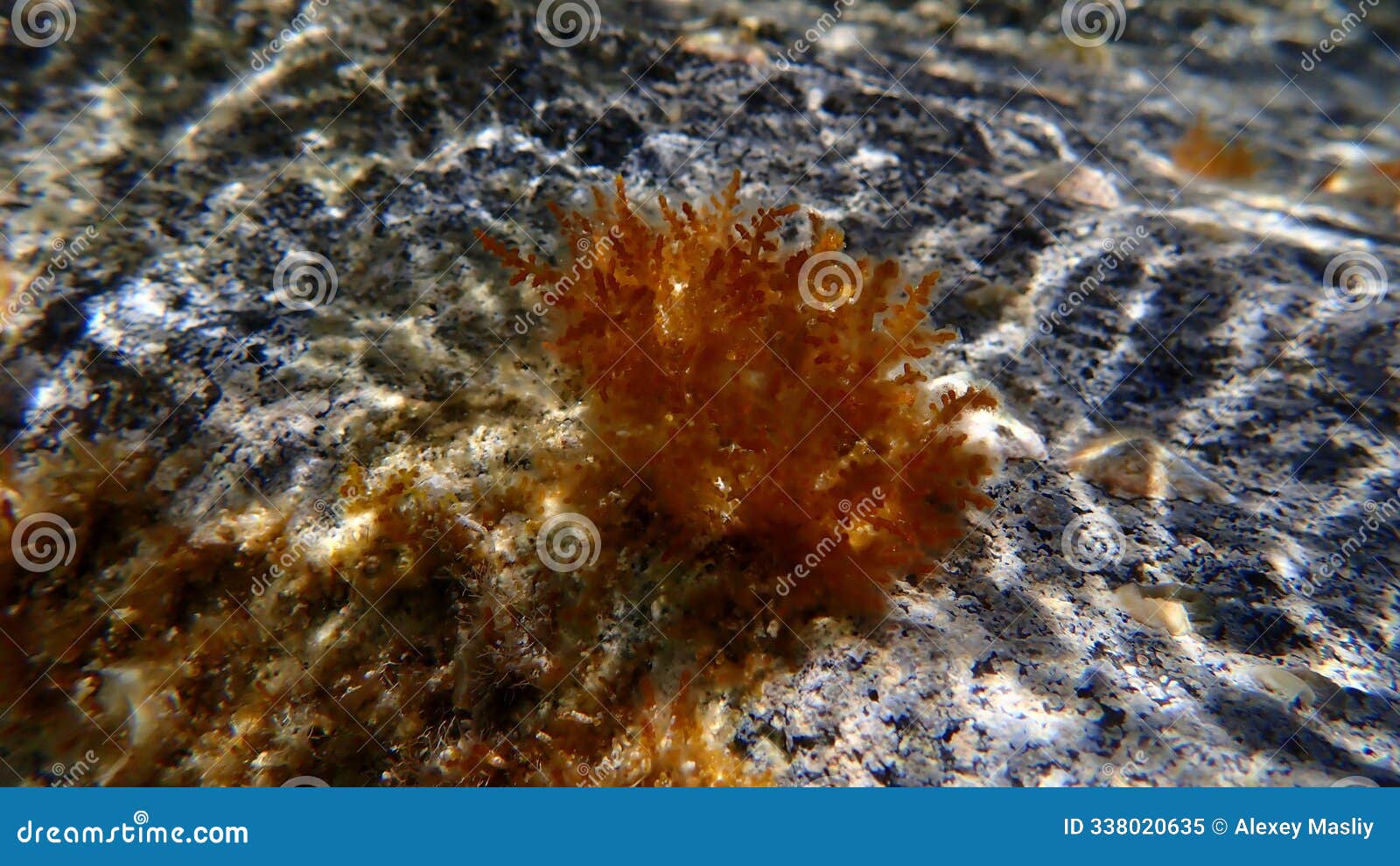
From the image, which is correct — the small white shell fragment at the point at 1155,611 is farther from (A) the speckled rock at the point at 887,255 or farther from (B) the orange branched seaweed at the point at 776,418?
(B) the orange branched seaweed at the point at 776,418

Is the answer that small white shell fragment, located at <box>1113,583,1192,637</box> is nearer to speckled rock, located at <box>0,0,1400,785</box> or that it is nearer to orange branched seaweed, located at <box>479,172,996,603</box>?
speckled rock, located at <box>0,0,1400,785</box>

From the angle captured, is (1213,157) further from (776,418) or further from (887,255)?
(776,418)

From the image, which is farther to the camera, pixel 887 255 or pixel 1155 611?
pixel 887 255

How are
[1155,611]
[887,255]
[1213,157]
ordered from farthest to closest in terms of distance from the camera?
[1213,157] → [887,255] → [1155,611]

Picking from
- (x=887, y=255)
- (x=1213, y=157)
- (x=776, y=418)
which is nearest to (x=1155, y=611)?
(x=776, y=418)

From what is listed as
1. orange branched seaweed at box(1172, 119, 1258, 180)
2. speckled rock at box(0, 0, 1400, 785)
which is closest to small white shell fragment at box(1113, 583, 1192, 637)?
speckled rock at box(0, 0, 1400, 785)

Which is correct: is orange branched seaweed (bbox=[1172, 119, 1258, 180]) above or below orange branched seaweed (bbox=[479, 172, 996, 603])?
above

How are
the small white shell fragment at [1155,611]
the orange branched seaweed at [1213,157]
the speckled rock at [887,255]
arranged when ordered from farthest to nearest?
the orange branched seaweed at [1213,157] → the small white shell fragment at [1155,611] → the speckled rock at [887,255]

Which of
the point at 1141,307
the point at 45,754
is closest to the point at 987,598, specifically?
the point at 1141,307

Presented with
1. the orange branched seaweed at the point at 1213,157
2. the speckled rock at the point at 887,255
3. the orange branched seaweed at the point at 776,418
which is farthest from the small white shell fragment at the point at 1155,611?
the orange branched seaweed at the point at 1213,157
